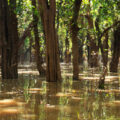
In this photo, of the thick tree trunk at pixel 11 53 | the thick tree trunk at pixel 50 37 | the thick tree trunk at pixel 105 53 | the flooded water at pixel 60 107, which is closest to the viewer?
the flooded water at pixel 60 107

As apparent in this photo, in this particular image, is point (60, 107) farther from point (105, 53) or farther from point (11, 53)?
point (105, 53)

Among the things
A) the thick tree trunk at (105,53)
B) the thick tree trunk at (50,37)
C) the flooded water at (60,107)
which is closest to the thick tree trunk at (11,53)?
the thick tree trunk at (50,37)

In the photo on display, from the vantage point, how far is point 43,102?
6.17m

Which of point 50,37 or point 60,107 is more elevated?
point 50,37

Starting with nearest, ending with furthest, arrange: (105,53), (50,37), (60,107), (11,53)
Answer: (60,107)
(50,37)
(11,53)
(105,53)

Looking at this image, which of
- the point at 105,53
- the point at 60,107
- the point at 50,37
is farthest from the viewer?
the point at 105,53

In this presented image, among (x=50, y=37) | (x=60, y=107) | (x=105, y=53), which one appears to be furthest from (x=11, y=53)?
(x=60, y=107)

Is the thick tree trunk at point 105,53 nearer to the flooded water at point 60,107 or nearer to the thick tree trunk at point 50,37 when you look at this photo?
the thick tree trunk at point 50,37

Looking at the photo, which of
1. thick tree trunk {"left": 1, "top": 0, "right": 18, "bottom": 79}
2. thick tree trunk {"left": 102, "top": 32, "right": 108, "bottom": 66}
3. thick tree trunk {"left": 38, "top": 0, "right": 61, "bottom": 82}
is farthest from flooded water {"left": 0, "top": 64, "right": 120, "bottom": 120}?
thick tree trunk {"left": 1, "top": 0, "right": 18, "bottom": 79}

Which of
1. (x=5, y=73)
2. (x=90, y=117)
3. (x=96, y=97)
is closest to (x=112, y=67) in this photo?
(x=5, y=73)

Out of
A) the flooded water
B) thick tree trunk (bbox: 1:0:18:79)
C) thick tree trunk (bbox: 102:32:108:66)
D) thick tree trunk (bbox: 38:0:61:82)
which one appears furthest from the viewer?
thick tree trunk (bbox: 1:0:18:79)

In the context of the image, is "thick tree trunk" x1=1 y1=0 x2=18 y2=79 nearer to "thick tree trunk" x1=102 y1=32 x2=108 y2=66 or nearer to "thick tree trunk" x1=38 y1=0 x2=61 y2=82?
"thick tree trunk" x1=38 y1=0 x2=61 y2=82

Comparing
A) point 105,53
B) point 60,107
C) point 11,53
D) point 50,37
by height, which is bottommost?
point 60,107

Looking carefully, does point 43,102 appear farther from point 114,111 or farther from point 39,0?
point 39,0
